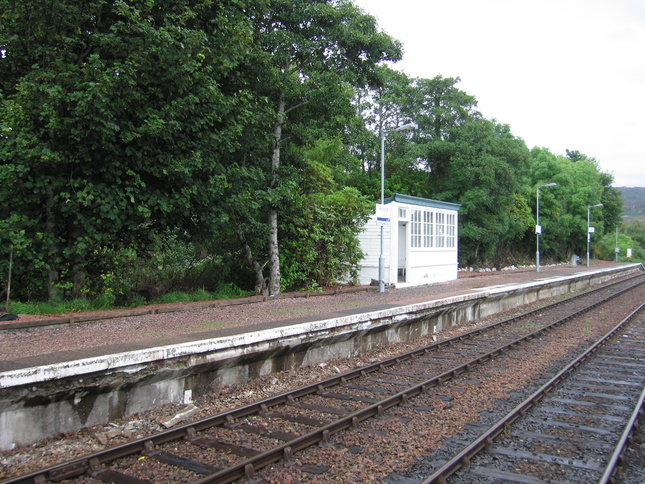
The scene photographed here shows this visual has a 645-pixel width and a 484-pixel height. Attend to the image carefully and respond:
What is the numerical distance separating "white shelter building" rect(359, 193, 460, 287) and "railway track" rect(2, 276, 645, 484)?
10.4m

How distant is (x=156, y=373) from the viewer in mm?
6285

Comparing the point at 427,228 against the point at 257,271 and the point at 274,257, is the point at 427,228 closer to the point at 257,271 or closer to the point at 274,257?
the point at 274,257

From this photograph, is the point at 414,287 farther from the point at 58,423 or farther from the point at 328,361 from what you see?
the point at 58,423

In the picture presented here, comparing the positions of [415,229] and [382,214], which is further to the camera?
[415,229]

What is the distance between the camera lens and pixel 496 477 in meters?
4.54

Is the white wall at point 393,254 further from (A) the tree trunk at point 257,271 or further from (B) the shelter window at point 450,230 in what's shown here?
(A) the tree trunk at point 257,271

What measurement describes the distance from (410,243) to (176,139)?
38.0 ft

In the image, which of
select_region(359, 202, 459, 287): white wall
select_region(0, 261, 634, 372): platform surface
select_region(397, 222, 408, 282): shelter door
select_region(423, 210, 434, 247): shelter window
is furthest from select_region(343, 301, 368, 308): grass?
select_region(423, 210, 434, 247): shelter window

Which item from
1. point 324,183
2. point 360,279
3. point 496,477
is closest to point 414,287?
point 360,279

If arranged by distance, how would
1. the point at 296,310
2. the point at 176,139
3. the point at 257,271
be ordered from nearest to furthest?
the point at 176,139
the point at 296,310
the point at 257,271

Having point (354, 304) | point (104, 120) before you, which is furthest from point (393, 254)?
point (104, 120)

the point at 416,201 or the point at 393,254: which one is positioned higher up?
the point at 416,201

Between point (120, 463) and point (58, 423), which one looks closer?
point (120, 463)

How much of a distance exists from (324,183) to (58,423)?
48.0 feet
